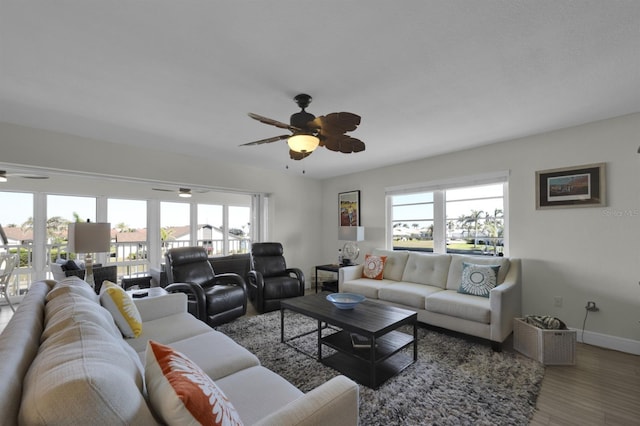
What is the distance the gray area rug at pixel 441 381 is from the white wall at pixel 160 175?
239 cm

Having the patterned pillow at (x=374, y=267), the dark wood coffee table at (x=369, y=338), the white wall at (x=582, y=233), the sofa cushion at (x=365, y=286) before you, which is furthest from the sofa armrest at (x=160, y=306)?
the white wall at (x=582, y=233)

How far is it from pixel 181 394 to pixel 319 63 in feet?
6.19

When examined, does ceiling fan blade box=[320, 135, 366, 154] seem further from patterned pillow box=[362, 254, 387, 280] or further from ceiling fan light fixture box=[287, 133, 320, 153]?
patterned pillow box=[362, 254, 387, 280]

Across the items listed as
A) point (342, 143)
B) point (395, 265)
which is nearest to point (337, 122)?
point (342, 143)

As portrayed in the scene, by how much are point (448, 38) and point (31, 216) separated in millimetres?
6709

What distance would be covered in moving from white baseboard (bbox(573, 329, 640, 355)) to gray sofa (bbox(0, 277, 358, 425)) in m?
3.17

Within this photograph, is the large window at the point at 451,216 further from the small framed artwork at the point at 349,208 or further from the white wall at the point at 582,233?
the small framed artwork at the point at 349,208

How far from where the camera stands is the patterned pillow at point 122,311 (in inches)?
74.5

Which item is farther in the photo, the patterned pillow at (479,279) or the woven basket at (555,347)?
the patterned pillow at (479,279)

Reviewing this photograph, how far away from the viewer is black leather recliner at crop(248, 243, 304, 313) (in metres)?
3.83

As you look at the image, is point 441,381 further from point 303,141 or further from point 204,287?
point 204,287

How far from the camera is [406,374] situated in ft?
7.43

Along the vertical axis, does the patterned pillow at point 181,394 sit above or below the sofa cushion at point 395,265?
above

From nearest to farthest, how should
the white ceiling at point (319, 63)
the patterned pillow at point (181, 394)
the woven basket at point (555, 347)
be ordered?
the patterned pillow at point (181, 394)
the white ceiling at point (319, 63)
the woven basket at point (555, 347)
